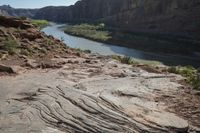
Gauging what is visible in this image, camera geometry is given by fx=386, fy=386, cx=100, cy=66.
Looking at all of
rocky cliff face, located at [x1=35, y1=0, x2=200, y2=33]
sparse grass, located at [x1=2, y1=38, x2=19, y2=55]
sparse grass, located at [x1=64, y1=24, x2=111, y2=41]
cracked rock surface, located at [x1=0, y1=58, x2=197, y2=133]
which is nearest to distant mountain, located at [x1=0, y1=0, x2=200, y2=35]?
rocky cliff face, located at [x1=35, y1=0, x2=200, y2=33]

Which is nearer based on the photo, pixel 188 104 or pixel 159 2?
pixel 188 104

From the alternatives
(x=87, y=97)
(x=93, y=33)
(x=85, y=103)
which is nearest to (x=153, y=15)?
(x=93, y=33)

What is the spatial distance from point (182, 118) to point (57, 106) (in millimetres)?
4445

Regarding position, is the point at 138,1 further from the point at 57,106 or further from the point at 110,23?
the point at 57,106

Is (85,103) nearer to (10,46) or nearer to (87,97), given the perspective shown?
(87,97)

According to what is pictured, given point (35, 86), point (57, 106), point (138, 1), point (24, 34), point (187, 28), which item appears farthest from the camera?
point (138, 1)

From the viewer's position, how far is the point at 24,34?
25.8 metres

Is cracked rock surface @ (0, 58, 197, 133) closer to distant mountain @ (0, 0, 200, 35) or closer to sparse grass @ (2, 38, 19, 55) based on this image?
sparse grass @ (2, 38, 19, 55)

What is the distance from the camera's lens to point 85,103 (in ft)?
45.9

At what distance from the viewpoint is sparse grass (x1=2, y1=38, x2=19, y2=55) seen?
22.2 metres

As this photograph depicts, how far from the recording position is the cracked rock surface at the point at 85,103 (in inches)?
491

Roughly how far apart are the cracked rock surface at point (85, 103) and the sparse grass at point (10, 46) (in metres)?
3.40

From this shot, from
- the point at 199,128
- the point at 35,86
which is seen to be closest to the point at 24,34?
the point at 35,86

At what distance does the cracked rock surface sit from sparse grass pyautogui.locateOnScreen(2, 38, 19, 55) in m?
3.40
